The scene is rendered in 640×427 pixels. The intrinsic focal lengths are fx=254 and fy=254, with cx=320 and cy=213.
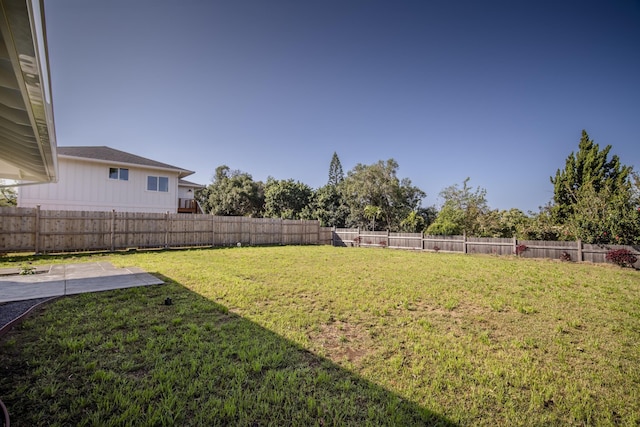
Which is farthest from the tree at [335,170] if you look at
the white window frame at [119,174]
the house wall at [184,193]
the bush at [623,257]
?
the bush at [623,257]

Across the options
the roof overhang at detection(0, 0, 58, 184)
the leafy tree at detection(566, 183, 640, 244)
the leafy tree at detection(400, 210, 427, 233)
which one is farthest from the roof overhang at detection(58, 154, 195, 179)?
the leafy tree at detection(566, 183, 640, 244)

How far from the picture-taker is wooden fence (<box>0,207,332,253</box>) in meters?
10.1

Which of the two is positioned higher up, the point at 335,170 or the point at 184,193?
the point at 335,170

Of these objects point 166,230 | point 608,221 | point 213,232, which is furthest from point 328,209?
point 608,221

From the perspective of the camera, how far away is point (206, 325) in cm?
367

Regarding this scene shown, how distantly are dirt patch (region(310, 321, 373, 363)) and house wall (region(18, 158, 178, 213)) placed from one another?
16881 mm

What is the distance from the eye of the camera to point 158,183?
16844 mm

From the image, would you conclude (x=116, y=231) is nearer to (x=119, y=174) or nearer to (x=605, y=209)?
(x=119, y=174)

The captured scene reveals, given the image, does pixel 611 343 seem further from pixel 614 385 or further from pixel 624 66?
pixel 624 66

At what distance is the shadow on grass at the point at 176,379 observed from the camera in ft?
6.38

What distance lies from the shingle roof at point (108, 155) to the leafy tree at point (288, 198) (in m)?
14.7

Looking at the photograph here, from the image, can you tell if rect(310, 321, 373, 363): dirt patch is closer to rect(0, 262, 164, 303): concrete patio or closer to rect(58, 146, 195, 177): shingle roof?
rect(0, 262, 164, 303): concrete patio

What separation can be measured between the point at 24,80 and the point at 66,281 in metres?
5.81

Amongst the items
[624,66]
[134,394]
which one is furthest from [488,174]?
[134,394]
